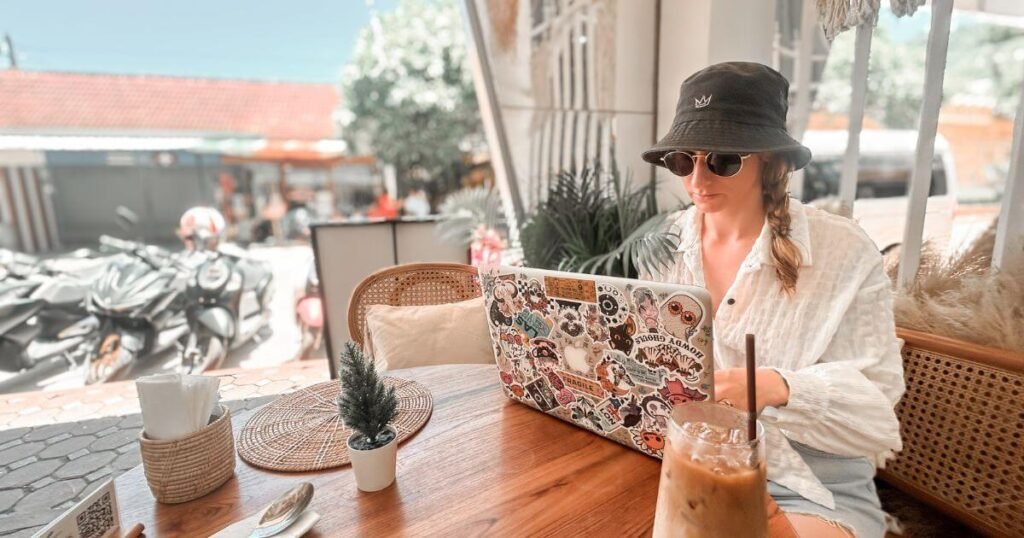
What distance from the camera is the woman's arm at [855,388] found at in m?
0.82

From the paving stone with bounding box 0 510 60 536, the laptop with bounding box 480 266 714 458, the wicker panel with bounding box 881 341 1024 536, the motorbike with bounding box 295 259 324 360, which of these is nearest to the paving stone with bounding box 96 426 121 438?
the paving stone with bounding box 0 510 60 536

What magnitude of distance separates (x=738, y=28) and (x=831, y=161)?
3.23m

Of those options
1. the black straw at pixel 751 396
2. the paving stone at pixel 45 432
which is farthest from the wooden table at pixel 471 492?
the paving stone at pixel 45 432

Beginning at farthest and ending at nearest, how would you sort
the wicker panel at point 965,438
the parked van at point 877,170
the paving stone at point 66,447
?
1. the parked van at point 877,170
2. the paving stone at point 66,447
3. the wicker panel at point 965,438

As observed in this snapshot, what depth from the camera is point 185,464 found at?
706 mm

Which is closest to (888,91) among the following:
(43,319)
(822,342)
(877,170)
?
(877,170)

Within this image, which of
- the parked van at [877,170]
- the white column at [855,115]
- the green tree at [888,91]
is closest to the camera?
the white column at [855,115]

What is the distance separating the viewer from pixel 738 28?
93.5 inches

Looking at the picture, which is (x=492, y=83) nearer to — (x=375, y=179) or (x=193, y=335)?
(x=193, y=335)

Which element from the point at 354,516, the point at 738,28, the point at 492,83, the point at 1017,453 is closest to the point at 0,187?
the point at 492,83

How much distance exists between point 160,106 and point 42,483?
6872 millimetres

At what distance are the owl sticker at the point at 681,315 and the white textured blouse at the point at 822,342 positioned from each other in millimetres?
345

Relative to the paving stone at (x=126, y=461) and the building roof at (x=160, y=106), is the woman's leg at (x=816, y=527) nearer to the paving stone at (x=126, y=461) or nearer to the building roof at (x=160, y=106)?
the paving stone at (x=126, y=461)

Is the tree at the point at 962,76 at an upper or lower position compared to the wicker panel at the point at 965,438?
upper
